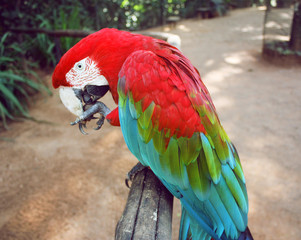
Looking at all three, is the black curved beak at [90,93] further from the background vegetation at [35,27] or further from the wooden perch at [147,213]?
the background vegetation at [35,27]

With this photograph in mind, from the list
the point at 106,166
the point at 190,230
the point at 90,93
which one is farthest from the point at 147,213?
the point at 106,166

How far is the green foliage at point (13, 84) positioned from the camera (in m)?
2.73

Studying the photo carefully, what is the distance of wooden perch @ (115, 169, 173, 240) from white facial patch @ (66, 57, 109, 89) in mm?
412

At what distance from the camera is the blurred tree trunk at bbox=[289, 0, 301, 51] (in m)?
3.72

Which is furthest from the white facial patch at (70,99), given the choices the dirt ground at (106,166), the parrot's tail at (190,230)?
the dirt ground at (106,166)

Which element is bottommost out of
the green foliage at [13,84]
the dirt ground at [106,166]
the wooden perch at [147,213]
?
the dirt ground at [106,166]

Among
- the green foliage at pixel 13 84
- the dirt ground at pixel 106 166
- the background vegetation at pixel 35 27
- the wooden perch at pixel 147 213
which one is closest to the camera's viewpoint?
the wooden perch at pixel 147 213

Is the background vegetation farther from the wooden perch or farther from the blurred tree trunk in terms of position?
the blurred tree trunk

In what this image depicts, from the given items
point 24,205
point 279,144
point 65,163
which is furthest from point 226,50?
point 24,205

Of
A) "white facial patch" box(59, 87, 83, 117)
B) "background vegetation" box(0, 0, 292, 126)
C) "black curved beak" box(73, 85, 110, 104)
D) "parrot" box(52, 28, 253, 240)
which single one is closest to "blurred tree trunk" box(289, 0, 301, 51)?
"background vegetation" box(0, 0, 292, 126)

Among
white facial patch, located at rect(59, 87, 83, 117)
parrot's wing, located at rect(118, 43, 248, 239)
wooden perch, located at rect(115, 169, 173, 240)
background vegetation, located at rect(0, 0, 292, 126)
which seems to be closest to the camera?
wooden perch, located at rect(115, 169, 173, 240)

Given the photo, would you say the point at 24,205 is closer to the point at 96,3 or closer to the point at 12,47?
the point at 12,47

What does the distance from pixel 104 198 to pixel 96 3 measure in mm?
4295

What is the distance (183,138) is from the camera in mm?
870
